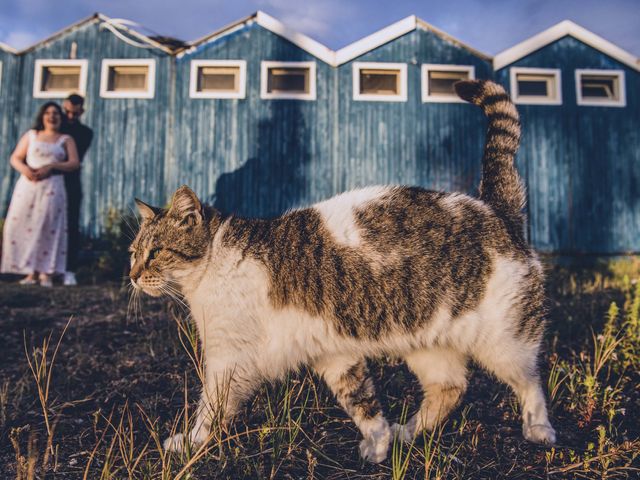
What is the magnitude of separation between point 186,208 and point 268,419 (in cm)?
119

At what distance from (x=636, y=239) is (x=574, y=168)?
206 centimetres

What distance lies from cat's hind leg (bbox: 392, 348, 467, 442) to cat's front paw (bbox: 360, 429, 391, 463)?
0.33 metres

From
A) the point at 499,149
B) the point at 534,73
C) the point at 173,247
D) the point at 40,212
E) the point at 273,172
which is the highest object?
the point at 534,73

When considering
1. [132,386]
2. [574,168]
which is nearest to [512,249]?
[132,386]

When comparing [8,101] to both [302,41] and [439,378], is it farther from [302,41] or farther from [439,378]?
[439,378]

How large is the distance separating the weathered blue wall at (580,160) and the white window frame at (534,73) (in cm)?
9

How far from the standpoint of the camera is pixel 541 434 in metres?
2.32

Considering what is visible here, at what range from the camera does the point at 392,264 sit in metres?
2.35

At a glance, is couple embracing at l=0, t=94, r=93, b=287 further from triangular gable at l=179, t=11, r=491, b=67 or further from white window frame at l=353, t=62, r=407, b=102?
white window frame at l=353, t=62, r=407, b=102

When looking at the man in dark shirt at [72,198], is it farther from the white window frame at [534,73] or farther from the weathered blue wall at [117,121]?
the white window frame at [534,73]

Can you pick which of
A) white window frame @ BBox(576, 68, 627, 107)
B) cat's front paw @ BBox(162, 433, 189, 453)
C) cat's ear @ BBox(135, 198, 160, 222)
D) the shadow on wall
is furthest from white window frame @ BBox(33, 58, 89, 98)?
white window frame @ BBox(576, 68, 627, 107)

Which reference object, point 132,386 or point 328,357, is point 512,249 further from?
point 132,386

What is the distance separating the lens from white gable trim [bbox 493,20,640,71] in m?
10.2

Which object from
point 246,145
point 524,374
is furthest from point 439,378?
point 246,145
